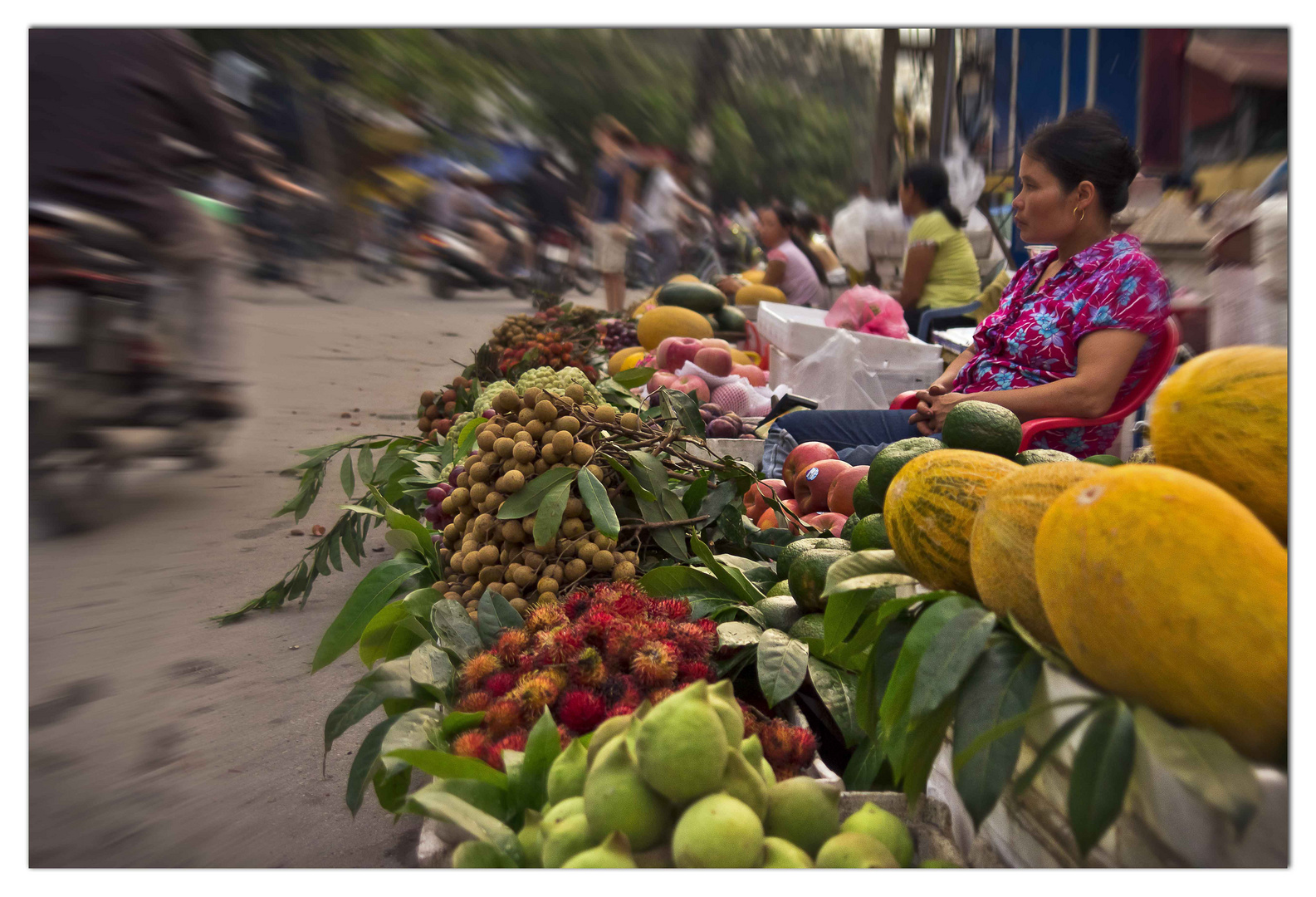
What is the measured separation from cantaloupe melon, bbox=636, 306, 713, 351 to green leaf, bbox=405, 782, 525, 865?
3582mm

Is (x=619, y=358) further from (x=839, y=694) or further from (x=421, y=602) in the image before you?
(x=839, y=694)

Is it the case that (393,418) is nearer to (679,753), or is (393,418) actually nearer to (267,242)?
(267,242)

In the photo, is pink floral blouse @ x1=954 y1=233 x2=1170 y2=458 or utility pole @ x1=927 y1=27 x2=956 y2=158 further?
pink floral blouse @ x1=954 y1=233 x2=1170 y2=458

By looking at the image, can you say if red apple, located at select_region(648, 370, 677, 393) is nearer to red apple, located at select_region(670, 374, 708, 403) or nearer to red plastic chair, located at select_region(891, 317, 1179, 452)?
red apple, located at select_region(670, 374, 708, 403)

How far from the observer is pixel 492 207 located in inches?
143

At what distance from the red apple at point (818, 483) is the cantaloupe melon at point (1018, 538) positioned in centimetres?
115

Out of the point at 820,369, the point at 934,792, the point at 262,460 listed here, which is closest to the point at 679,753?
the point at 934,792

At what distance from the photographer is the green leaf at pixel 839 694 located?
3.84 feet

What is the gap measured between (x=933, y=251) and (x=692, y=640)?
4.64 meters

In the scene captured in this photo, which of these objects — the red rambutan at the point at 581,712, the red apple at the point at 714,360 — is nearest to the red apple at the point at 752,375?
the red apple at the point at 714,360

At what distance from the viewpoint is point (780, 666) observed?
1184 millimetres

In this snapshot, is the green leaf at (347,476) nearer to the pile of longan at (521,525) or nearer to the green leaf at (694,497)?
the pile of longan at (521,525)

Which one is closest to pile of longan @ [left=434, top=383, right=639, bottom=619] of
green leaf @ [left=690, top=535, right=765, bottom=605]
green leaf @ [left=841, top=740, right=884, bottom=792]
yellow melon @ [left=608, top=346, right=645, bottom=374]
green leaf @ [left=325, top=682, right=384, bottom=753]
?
green leaf @ [left=690, top=535, right=765, bottom=605]

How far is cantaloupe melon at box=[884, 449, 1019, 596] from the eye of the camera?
963 mm
